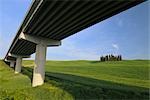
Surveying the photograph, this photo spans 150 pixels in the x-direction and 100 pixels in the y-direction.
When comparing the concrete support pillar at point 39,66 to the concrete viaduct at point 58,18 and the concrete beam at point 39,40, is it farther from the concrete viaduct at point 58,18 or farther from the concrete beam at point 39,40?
the concrete beam at point 39,40

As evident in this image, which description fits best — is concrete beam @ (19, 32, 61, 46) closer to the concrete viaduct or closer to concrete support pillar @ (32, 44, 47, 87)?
the concrete viaduct

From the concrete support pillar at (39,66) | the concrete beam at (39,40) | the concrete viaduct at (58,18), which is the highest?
the concrete viaduct at (58,18)

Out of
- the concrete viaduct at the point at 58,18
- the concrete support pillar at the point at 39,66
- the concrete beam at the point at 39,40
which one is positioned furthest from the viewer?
the concrete beam at the point at 39,40

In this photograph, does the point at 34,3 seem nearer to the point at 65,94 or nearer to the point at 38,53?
the point at 65,94

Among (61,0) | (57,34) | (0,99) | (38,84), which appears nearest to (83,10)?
(61,0)

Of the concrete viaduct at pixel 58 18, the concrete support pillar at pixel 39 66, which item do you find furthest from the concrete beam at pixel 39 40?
the concrete support pillar at pixel 39 66

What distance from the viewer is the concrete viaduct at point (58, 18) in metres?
21.8

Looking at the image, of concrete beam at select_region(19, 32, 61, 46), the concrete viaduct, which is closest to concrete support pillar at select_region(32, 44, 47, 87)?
the concrete viaduct

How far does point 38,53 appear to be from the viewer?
36.3 m

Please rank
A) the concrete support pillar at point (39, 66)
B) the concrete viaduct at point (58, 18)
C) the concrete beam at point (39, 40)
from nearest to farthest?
the concrete viaduct at point (58, 18) < the concrete support pillar at point (39, 66) < the concrete beam at point (39, 40)

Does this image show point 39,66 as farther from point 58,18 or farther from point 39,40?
point 58,18

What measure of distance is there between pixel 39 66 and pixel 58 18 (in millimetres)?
10719

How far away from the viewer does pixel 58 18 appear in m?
27.4

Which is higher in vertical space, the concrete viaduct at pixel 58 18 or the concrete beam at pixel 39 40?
the concrete viaduct at pixel 58 18
